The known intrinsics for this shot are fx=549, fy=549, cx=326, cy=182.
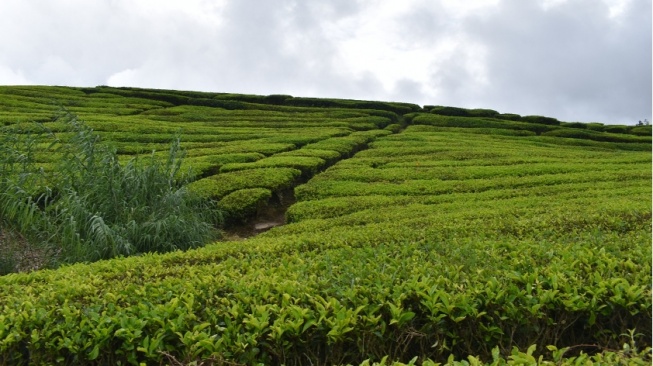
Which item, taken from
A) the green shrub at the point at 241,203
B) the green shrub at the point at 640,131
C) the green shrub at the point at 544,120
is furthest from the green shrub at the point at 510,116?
the green shrub at the point at 241,203

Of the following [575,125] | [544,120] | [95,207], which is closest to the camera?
[95,207]

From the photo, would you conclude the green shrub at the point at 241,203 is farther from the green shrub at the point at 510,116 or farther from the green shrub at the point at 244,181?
the green shrub at the point at 510,116

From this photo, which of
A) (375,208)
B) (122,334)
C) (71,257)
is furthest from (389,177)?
(122,334)

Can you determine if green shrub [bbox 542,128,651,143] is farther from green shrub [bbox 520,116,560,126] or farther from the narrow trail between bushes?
the narrow trail between bushes

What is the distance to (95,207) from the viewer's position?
374 inches

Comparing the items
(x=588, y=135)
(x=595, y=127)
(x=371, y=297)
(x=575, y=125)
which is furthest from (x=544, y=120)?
(x=371, y=297)

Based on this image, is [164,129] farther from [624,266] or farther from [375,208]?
[624,266]

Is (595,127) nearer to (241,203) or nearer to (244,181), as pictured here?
(244,181)

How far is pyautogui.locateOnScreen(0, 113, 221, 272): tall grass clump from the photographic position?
28.6 feet

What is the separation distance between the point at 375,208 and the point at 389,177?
436 cm

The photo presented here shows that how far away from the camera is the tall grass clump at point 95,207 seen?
8.70 metres

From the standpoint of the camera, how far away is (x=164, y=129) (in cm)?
2609

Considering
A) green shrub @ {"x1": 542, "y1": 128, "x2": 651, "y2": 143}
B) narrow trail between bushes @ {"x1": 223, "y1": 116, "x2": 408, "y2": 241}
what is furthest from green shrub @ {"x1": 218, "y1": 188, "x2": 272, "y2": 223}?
green shrub @ {"x1": 542, "y1": 128, "x2": 651, "y2": 143}

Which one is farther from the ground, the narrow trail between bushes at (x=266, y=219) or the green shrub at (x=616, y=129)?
the green shrub at (x=616, y=129)
